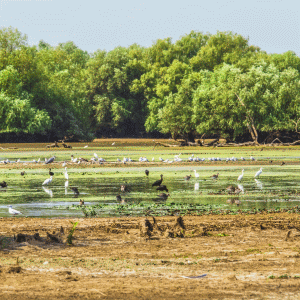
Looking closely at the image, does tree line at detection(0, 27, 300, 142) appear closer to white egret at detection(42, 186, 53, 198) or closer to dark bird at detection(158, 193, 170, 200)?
white egret at detection(42, 186, 53, 198)

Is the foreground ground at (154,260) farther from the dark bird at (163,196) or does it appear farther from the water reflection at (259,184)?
the water reflection at (259,184)

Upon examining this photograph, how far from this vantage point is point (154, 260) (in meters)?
10.6

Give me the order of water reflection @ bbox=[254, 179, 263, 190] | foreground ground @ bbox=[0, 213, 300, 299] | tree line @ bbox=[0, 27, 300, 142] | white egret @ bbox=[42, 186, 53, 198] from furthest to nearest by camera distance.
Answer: tree line @ bbox=[0, 27, 300, 142] → water reflection @ bbox=[254, 179, 263, 190] → white egret @ bbox=[42, 186, 53, 198] → foreground ground @ bbox=[0, 213, 300, 299]

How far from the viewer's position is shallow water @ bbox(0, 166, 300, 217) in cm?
1953

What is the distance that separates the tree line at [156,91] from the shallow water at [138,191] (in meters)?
42.9

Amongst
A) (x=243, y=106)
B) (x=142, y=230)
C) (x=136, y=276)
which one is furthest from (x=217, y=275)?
(x=243, y=106)

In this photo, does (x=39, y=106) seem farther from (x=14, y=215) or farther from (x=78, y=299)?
(x=78, y=299)

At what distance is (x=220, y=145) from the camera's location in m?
75.6

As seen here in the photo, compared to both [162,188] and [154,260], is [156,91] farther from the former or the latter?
[154,260]

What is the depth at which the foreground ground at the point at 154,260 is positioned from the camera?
27.9 feet

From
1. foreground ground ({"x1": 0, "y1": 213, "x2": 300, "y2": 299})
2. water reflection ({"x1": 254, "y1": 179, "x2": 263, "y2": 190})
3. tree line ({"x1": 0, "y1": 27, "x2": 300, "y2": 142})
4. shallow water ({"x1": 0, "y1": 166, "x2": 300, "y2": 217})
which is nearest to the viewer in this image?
foreground ground ({"x1": 0, "y1": 213, "x2": 300, "y2": 299})

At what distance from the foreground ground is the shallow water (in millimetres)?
4016

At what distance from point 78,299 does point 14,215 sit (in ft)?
31.0

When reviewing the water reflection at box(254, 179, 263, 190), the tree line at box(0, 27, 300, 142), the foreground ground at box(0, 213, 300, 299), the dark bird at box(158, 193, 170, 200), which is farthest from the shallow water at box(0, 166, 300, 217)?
the tree line at box(0, 27, 300, 142)
